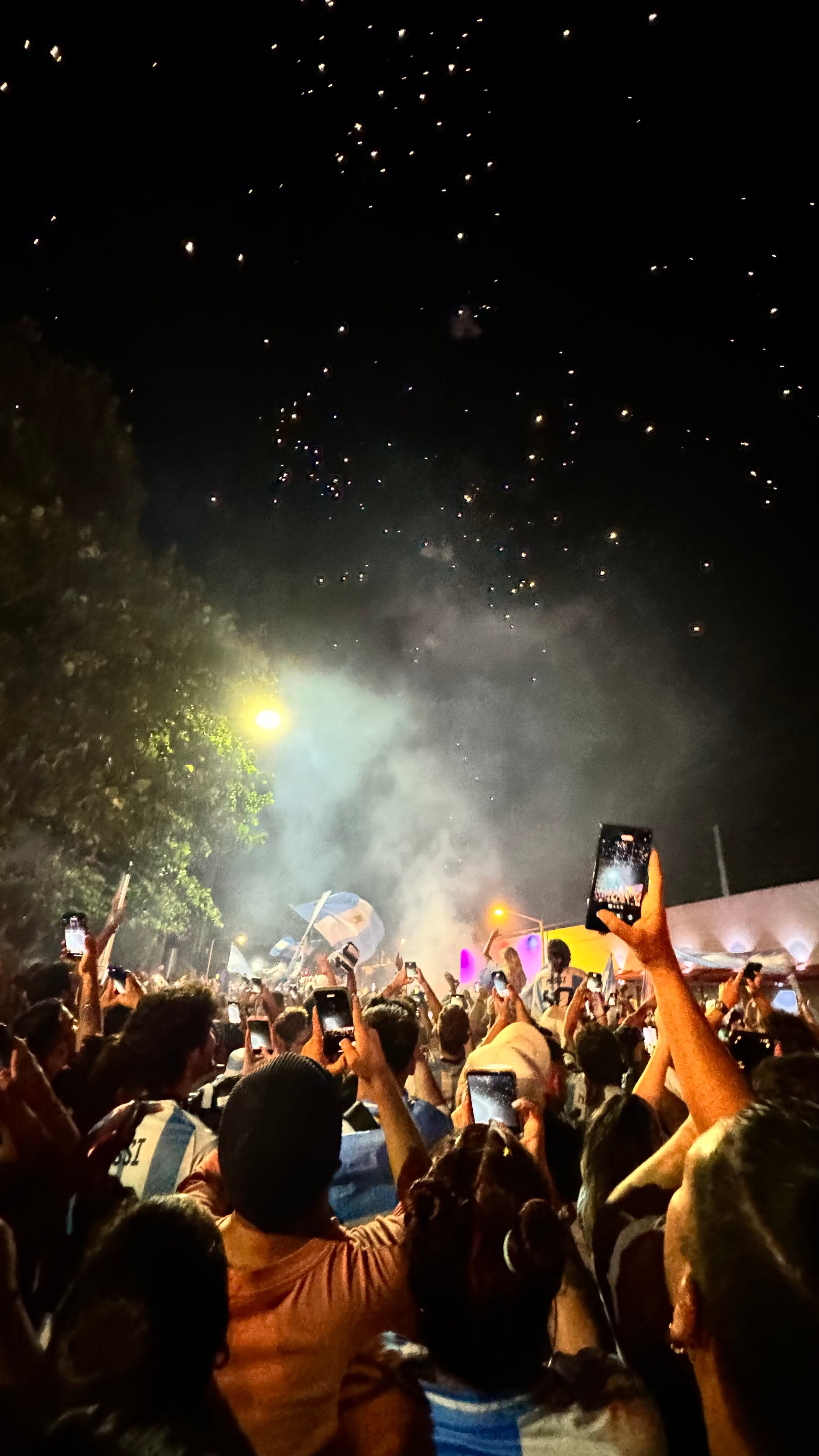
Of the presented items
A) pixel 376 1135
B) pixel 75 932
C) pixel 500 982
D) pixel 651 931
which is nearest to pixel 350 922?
pixel 500 982

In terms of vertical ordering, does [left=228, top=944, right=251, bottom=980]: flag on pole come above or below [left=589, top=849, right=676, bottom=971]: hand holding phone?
above

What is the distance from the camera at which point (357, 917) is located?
2066 centimetres

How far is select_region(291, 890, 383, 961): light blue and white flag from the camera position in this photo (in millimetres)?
20531

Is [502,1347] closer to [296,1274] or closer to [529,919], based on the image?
[296,1274]

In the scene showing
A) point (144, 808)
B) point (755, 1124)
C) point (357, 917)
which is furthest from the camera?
point (357, 917)

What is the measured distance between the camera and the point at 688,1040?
194 cm

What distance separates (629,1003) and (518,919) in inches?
1241

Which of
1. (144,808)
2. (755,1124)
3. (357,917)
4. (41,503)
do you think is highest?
(41,503)

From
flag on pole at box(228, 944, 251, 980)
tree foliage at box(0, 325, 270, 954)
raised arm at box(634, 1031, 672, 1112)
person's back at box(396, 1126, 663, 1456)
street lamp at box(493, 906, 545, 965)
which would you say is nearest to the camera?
person's back at box(396, 1126, 663, 1456)

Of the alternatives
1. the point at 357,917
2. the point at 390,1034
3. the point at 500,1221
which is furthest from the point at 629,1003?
the point at 357,917

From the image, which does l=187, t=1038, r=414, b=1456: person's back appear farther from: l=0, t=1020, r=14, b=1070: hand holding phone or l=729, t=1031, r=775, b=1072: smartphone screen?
l=729, t=1031, r=775, b=1072: smartphone screen

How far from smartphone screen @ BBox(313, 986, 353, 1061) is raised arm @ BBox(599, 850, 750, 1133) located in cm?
220

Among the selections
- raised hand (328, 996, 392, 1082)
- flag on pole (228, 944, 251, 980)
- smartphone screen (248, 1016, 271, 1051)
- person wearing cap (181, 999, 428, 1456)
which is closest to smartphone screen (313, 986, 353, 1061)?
smartphone screen (248, 1016, 271, 1051)

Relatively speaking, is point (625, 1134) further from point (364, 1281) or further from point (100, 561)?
point (100, 561)
